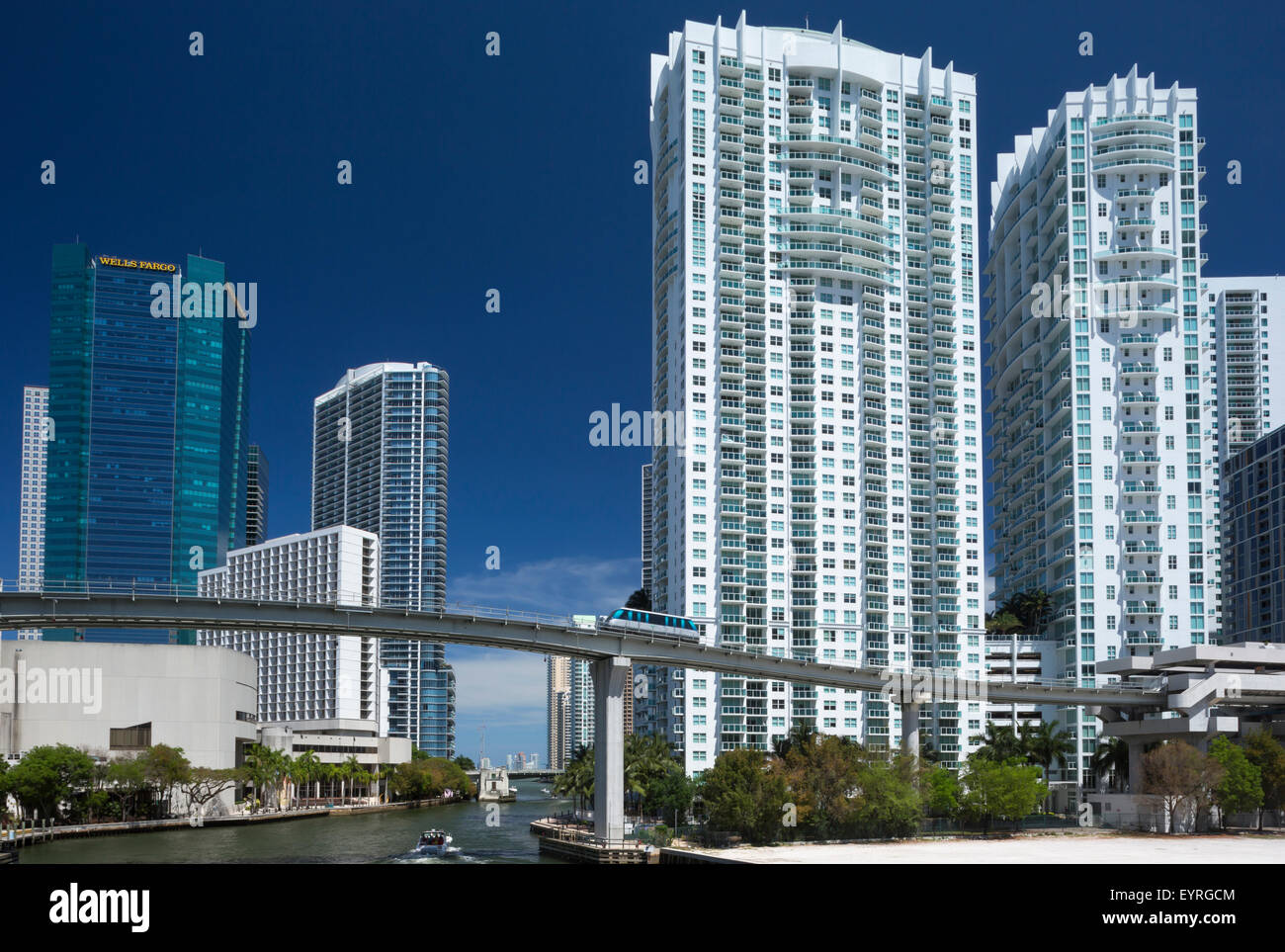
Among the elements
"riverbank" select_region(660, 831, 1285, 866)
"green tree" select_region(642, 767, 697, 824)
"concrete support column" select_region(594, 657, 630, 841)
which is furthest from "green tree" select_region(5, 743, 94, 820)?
"riverbank" select_region(660, 831, 1285, 866)

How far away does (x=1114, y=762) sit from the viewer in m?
108

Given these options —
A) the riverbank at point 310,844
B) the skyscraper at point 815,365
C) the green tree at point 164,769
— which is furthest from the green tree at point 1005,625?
the green tree at point 164,769

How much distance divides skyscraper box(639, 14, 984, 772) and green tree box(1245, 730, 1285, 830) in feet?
150

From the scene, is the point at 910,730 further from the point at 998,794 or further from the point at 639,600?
the point at 639,600

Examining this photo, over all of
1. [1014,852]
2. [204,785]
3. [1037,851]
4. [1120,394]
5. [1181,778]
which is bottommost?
[204,785]

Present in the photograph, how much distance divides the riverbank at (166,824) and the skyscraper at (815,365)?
4221 centimetres

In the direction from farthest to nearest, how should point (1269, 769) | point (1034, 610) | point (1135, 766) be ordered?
point (1034, 610) → point (1135, 766) → point (1269, 769)

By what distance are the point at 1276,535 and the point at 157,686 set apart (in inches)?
5515

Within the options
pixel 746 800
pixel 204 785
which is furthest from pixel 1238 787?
pixel 204 785

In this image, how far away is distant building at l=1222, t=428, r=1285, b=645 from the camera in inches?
6452

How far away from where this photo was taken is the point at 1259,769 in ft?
296

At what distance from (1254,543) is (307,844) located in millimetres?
134793

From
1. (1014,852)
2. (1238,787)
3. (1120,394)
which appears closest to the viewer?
(1014,852)
